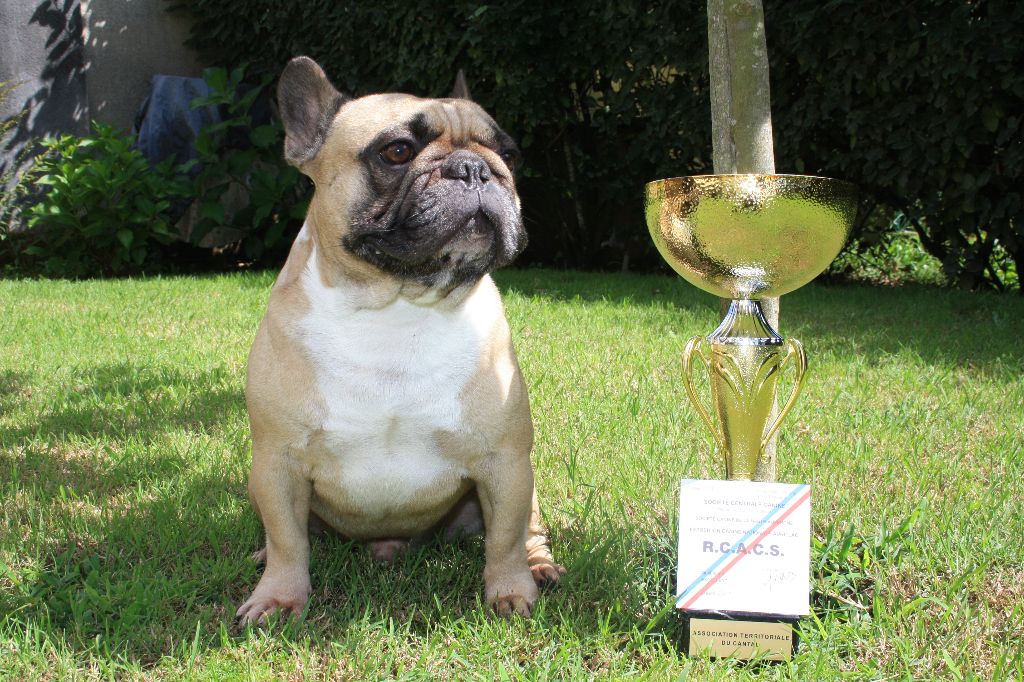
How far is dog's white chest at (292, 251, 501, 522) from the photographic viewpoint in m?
2.14

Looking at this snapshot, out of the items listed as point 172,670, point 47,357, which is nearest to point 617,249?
point 47,357

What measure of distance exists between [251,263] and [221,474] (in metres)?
6.10

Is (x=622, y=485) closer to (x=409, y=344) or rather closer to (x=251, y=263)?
(x=409, y=344)

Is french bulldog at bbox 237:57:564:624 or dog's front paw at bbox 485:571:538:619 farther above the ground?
french bulldog at bbox 237:57:564:624

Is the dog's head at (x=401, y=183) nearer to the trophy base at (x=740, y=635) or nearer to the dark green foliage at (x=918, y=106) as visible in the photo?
the trophy base at (x=740, y=635)

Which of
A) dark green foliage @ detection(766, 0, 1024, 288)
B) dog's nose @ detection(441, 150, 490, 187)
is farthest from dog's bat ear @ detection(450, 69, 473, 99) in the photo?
dark green foliage @ detection(766, 0, 1024, 288)

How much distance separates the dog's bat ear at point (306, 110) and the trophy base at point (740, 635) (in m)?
1.52

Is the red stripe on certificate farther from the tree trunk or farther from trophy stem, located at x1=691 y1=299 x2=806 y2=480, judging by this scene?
the tree trunk

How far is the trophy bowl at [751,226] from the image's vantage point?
77.9 inches

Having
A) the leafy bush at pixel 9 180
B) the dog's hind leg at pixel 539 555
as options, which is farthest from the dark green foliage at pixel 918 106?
the leafy bush at pixel 9 180

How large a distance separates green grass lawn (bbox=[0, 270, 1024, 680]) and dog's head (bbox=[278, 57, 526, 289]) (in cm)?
85

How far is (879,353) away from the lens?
447 cm

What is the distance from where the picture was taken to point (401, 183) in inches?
86.4

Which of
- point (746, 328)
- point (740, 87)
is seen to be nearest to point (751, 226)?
point (746, 328)
